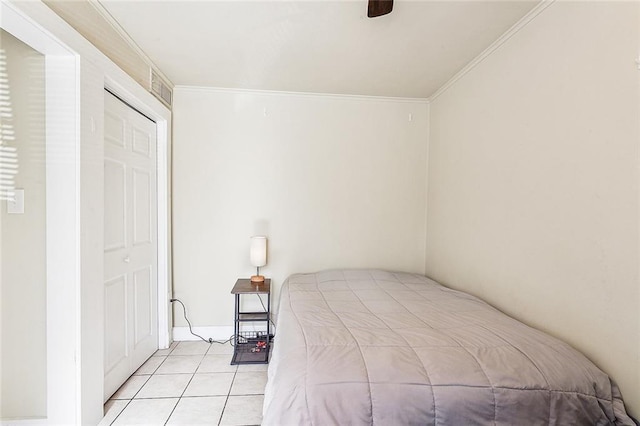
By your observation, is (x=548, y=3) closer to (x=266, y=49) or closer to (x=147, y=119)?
(x=266, y=49)

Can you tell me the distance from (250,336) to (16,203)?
201 cm

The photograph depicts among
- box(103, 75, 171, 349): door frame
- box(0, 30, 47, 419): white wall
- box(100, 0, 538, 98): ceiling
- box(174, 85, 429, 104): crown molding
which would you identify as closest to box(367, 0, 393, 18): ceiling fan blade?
box(100, 0, 538, 98): ceiling

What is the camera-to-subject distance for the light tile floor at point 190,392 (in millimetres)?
1643

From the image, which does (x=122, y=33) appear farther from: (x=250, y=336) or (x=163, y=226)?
(x=250, y=336)

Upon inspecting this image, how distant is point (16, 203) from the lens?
141 centimetres

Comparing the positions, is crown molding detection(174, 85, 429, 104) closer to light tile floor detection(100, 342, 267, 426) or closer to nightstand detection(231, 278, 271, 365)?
nightstand detection(231, 278, 271, 365)

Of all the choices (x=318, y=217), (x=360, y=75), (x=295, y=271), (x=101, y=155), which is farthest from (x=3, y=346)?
(x=360, y=75)

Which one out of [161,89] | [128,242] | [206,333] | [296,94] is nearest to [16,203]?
[128,242]

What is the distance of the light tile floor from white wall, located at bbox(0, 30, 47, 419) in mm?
563

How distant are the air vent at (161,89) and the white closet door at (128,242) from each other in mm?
246

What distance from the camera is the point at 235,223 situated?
2.70 m

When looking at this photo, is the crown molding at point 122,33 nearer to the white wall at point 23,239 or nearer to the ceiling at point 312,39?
the ceiling at point 312,39

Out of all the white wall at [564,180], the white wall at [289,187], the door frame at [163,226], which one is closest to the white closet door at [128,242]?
the door frame at [163,226]

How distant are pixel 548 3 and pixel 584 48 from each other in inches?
15.4
